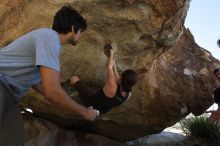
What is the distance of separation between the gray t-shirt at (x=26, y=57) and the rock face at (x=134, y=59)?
2.58m

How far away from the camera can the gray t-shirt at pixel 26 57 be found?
3814mm

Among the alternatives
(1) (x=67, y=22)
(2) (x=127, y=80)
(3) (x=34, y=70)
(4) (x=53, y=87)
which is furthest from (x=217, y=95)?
(4) (x=53, y=87)

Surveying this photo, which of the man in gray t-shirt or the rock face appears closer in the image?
the man in gray t-shirt

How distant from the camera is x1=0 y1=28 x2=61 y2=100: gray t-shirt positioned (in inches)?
150

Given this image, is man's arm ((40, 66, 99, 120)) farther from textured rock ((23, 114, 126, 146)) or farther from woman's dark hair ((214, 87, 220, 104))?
woman's dark hair ((214, 87, 220, 104))

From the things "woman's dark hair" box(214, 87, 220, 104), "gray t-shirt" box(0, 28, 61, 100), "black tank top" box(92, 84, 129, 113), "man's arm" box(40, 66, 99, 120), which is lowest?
"man's arm" box(40, 66, 99, 120)

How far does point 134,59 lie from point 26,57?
12.1 feet

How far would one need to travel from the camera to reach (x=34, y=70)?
4020mm

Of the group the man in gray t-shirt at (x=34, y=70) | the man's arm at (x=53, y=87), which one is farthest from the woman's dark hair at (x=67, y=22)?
the man's arm at (x=53, y=87)

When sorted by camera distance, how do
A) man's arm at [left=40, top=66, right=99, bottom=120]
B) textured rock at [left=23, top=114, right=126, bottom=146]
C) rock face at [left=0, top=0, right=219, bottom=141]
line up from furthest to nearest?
1. textured rock at [left=23, top=114, right=126, bottom=146]
2. rock face at [left=0, top=0, right=219, bottom=141]
3. man's arm at [left=40, top=66, right=99, bottom=120]

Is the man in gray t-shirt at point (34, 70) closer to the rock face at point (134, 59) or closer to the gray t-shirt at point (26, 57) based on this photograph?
the gray t-shirt at point (26, 57)

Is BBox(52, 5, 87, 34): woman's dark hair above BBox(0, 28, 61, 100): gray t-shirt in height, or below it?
above

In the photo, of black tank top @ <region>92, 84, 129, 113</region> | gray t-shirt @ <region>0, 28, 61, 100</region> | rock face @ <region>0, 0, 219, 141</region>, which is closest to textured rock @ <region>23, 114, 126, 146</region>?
rock face @ <region>0, 0, 219, 141</region>

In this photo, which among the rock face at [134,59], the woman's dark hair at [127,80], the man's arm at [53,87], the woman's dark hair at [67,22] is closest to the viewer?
the man's arm at [53,87]
